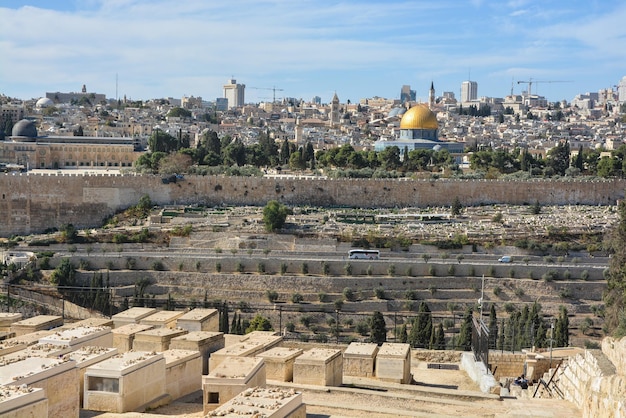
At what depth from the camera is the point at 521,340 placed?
57.1ft

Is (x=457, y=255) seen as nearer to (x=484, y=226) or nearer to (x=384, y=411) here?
(x=484, y=226)

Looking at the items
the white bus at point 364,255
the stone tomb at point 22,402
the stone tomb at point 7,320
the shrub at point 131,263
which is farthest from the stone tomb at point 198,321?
the white bus at point 364,255

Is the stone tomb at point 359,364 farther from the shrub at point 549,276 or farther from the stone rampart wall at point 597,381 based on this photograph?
the shrub at point 549,276

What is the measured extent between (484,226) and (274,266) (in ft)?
23.8

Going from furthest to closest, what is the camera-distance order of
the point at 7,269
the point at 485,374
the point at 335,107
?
the point at 335,107 < the point at 7,269 < the point at 485,374

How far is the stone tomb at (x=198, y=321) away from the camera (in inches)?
469

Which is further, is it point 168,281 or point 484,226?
point 484,226

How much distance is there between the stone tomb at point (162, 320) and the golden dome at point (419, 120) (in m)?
39.0

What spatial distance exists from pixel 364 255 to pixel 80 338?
16039 mm

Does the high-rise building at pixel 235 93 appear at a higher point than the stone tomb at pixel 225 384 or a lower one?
higher

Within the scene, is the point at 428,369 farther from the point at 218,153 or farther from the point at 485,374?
the point at 218,153

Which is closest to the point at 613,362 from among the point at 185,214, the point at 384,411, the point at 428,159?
the point at 384,411

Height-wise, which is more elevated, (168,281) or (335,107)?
(335,107)

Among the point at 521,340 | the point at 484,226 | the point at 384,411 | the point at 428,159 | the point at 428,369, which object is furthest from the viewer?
the point at 428,159
